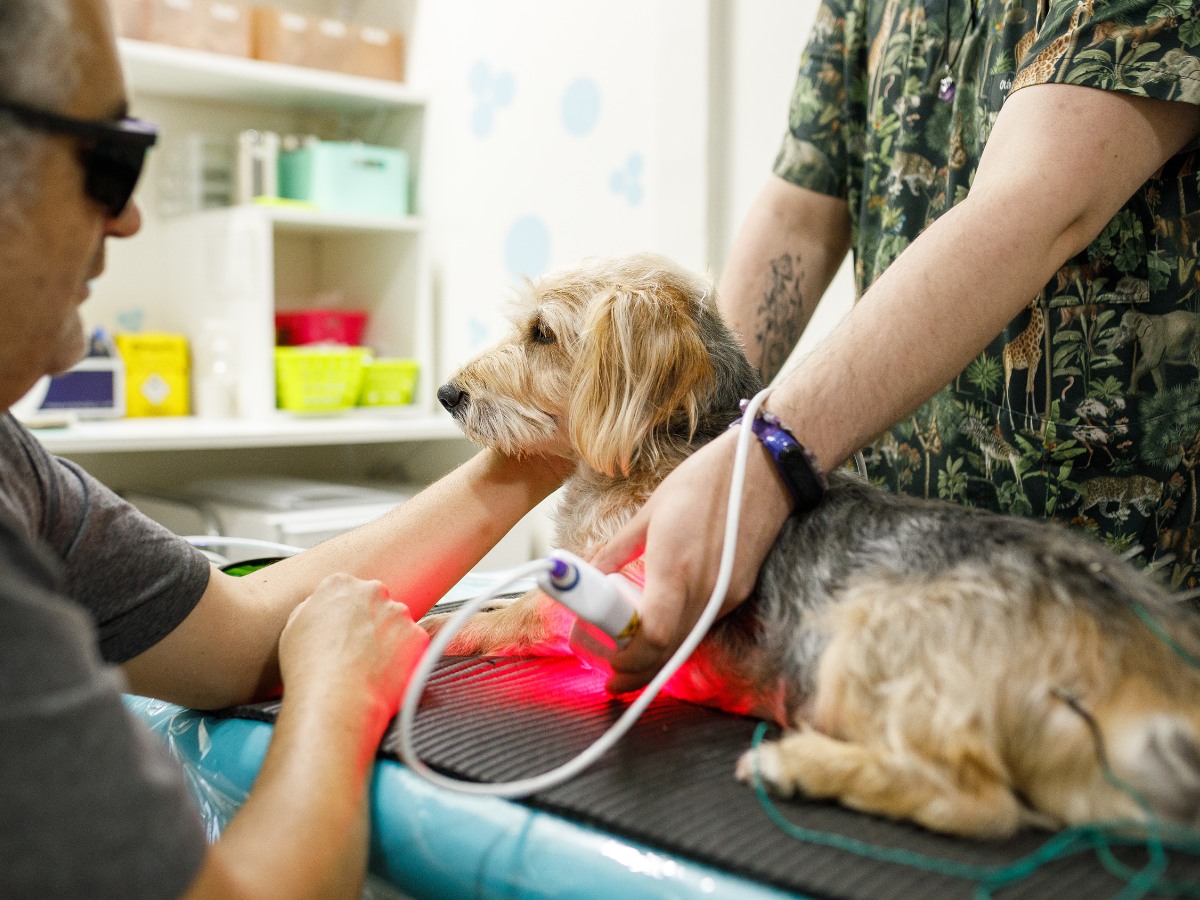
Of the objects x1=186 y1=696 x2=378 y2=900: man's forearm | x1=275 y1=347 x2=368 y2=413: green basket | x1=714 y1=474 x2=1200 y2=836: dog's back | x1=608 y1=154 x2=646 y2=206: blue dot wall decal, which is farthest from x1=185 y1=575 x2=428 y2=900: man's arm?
x1=275 y1=347 x2=368 y2=413: green basket

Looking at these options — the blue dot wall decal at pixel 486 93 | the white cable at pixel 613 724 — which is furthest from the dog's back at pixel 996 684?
the blue dot wall decal at pixel 486 93

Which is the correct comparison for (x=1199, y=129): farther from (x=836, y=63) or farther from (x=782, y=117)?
(x=782, y=117)

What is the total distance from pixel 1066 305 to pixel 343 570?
905 millimetres

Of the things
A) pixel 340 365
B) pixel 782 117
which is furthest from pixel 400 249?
pixel 782 117

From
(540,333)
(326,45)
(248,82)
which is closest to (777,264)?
(540,333)

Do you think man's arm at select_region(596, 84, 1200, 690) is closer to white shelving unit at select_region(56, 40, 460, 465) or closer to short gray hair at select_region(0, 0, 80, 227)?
short gray hair at select_region(0, 0, 80, 227)

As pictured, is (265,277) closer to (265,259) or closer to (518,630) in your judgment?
(265,259)

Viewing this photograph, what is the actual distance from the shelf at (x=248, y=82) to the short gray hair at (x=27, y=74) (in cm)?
264

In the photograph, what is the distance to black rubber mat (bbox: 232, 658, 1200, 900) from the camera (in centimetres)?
68

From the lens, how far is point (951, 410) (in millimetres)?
1407

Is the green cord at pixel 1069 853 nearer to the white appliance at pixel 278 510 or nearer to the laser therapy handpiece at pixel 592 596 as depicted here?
the laser therapy handpiece at pixel 592 596

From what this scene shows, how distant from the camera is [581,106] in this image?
3.13m

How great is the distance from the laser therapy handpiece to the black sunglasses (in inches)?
17.0

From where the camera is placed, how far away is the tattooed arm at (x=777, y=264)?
5.40 ft
